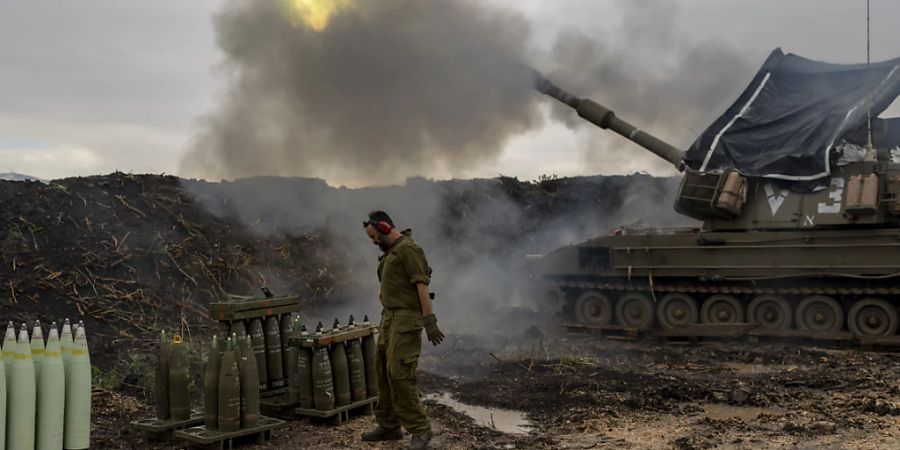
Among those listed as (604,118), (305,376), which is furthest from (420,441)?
(604,118)

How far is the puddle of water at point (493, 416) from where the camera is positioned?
8250 mm

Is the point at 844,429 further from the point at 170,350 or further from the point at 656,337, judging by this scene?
the point at 656,337

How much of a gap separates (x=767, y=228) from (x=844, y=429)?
7445mm

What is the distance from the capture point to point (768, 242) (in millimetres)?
14469

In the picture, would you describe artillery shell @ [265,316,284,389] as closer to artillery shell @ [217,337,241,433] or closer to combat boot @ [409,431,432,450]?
artillery shell @ [217,337,241,433]

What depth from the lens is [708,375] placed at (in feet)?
36.7

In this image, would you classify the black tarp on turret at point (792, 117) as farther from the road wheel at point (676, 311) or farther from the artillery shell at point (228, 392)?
the artillery shell at point (228, 392)

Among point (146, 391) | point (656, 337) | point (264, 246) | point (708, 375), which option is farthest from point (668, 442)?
point (264, 246)

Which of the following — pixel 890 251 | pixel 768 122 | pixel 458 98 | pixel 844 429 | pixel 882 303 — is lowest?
pixel 844 429

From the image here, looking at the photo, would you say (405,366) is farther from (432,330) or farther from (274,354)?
(274,354)

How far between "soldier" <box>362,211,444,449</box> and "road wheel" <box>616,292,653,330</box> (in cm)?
922

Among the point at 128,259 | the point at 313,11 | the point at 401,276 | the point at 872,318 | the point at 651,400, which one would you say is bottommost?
the point at 651,400

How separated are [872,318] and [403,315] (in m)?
10.0

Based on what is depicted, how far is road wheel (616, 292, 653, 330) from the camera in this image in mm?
15602
